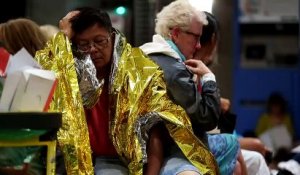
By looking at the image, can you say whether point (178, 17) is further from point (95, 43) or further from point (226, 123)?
point (226, 123)

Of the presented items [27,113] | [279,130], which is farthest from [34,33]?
[279,130]

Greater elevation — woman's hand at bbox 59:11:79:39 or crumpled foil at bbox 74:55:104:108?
woman's hand at bbox 59:11:79:39

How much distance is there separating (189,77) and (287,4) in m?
6.12

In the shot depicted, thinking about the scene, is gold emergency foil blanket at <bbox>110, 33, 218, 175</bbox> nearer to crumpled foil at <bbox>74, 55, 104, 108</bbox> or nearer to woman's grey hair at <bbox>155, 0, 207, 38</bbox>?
crumpled foil at <bbox>74, 55, 104, 108</bbox>

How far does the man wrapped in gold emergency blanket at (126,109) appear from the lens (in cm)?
290

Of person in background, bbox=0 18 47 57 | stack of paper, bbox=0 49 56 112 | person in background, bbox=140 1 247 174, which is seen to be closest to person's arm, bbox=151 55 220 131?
person in background, bbox=140 1 247 174

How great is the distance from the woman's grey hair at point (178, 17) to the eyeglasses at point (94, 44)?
50 centimetres

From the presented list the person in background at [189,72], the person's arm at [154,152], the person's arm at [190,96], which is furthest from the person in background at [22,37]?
the person's arm at [154,152]

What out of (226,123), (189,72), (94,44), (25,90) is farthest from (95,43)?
(226,123)

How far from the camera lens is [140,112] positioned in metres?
3.08

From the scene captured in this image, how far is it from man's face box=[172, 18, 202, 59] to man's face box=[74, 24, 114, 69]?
1.58 ft

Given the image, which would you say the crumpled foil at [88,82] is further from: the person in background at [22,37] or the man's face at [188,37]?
the person in background at [22,37]

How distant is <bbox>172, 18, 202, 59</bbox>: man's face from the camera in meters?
3.48

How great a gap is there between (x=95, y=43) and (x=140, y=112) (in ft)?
1.15
